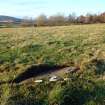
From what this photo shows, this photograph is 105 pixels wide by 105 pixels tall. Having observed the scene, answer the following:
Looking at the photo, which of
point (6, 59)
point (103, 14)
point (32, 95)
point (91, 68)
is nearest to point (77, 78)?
point (91, 68)

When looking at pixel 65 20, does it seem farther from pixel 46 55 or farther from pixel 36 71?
pixel 36 71

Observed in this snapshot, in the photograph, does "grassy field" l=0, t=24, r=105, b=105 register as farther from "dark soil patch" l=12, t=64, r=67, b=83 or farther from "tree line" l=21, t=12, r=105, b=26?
"tree line" l=21, t=12, r=105, b=26

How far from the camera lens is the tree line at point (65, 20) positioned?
45.1 m

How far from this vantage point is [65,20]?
49.4 meters

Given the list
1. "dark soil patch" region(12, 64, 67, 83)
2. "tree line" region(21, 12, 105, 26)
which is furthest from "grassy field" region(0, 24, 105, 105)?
"tree line" region(21, 12, 105, 26)

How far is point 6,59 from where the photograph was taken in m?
11.1

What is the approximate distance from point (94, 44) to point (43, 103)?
571 centimetres

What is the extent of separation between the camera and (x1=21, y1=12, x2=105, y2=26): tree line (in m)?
45.1

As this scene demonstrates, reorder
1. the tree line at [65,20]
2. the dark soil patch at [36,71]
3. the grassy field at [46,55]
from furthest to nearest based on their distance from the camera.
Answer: the tree line at [65,20] → the grassy field at [46,55] → the dark soil patch at [36,71]

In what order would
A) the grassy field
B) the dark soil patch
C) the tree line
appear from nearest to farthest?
the dark soil patch
the grassy field
the tree line

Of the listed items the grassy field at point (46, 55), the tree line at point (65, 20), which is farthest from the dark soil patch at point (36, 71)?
the tree line at point (65, 20)

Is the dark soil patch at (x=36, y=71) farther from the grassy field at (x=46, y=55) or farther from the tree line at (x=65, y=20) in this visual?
the tree line at (x=65, y=20)

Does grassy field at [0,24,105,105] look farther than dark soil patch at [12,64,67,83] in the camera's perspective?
Yes

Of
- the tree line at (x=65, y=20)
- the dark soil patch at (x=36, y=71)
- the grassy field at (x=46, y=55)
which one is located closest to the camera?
the dark soil patch at (x=36, y=71)
